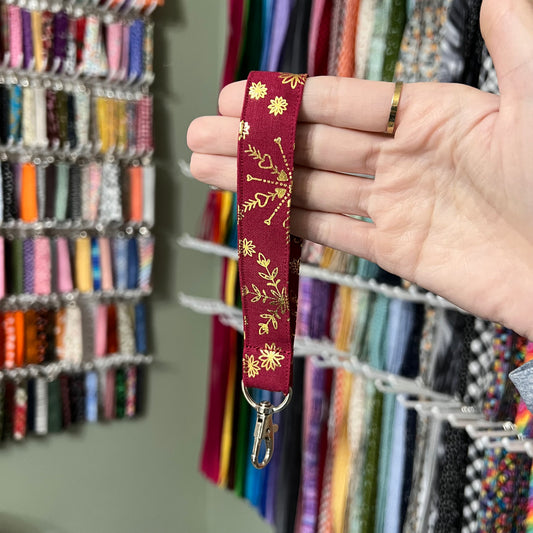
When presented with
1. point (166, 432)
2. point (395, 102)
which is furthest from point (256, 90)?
point (166, 432)

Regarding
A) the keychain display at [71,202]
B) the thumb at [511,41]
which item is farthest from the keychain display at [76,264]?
the thumb at [511,41]

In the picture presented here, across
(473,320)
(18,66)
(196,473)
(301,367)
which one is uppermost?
(18,66)

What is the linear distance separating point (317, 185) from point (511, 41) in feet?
0.81

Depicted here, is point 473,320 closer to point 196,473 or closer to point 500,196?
point 500,196

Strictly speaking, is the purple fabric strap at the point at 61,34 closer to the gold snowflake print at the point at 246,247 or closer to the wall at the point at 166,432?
the wall at the point at 166,432

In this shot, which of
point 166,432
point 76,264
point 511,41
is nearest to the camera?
point 511,41

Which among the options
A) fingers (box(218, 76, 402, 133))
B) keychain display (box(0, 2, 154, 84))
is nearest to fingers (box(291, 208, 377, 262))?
fingers (box(218, 76, 402, 133))

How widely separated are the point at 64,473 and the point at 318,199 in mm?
1468

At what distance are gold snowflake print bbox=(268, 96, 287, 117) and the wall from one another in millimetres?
1271

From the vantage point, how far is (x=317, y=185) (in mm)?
707

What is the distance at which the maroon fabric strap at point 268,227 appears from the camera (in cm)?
65

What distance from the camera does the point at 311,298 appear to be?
1.44 metres

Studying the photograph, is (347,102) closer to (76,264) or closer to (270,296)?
(270,296)

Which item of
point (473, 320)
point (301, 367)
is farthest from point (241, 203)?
point (301, 367)
